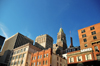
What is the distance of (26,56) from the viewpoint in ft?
234

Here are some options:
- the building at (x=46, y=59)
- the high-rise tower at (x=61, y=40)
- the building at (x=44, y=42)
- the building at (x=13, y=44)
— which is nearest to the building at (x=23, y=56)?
the building at (x=46, y=59)

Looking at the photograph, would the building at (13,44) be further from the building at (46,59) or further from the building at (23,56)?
the building at (46,59)

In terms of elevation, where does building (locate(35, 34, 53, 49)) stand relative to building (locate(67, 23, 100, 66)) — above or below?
above

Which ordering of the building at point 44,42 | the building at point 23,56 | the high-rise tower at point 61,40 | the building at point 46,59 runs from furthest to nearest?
the high-rise tower at point 61,40 < the building at point 44,42 < the building at point 23,56 < the building at point 46,59

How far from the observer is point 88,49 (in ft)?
159

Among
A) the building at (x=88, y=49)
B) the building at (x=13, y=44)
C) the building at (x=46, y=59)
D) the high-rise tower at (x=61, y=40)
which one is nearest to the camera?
the building at (x=88, y=49)

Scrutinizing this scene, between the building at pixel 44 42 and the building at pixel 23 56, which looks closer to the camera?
the building at pixel 23 56

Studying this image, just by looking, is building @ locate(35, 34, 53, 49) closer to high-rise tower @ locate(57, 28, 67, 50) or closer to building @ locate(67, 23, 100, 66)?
high-rise tower @ locate(57, 28, 67, 50)

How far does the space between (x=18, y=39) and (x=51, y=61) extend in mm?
61619

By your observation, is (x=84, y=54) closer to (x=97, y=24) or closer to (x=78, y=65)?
(x=78, y=65)

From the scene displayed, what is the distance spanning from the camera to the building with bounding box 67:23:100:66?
44.0 m

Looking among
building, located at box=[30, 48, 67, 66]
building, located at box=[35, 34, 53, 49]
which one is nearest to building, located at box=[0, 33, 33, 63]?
building, located at box=[35, 34, 53, 49]

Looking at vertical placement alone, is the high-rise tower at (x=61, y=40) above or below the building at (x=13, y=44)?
above

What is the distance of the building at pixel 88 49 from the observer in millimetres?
43953
